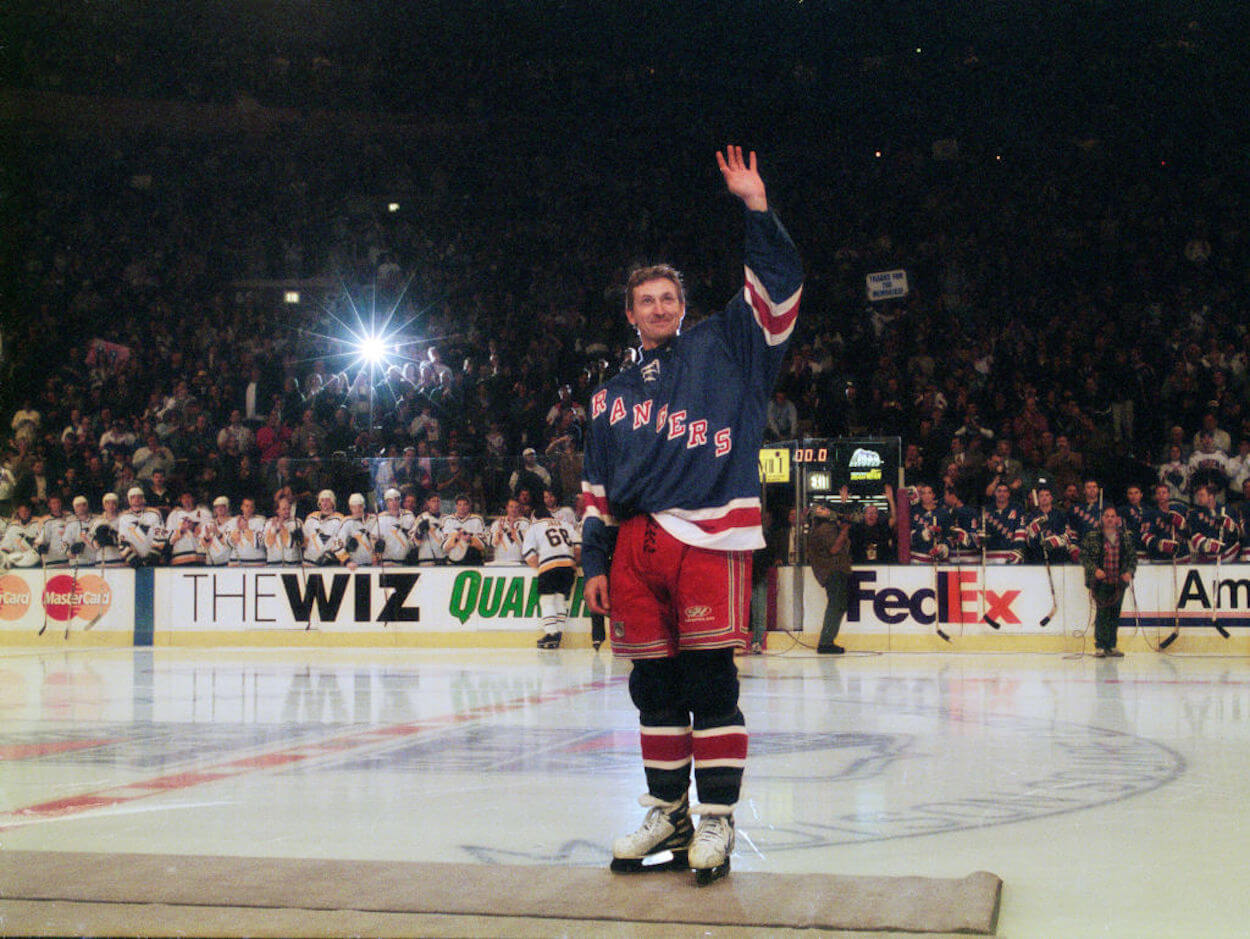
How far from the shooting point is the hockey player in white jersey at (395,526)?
56.2 feet

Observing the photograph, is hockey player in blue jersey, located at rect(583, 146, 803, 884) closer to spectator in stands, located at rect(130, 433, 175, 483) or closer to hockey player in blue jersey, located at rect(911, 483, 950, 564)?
hockey player in blue jersey, located at rect(911, 483, 950, 564)

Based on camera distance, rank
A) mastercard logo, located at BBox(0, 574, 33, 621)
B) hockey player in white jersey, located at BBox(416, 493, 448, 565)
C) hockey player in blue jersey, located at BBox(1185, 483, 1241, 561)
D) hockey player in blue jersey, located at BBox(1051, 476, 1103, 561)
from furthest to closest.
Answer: mastercard logo, located at BBox(0, 574, 33, 621) → hockey player in white jersey, located at BBox(416, 493, 448, 565) → hockey player in blue jersey, located at BBox(1185, 483, 1241, 561) → hockey player in blue jersey, located at BBox(1051, 476, 1103, 561)

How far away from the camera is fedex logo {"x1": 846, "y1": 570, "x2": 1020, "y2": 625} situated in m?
15.9

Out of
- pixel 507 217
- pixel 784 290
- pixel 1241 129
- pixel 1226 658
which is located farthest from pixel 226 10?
pixel 784 290

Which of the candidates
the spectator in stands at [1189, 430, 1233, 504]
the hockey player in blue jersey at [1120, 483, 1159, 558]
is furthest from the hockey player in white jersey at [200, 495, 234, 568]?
the spectator in stands at [1189, 430, 1233, 504]

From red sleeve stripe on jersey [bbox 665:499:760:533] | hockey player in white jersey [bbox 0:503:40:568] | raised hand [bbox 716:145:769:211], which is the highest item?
raised hand [bbox 716:145:769:211]

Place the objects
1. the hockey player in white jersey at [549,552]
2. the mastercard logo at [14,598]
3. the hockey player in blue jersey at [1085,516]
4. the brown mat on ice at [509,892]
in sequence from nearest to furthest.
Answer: the brown mat on ice at [509,892]
the hockey player in blue jersey at [1085,516]
the hockey player in white jersey at [549,552]
the mastercard logo at [14,598]

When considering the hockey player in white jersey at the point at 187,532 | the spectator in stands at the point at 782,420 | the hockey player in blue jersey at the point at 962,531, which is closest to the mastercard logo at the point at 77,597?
the hockey player in white jersey at the point at 187,532

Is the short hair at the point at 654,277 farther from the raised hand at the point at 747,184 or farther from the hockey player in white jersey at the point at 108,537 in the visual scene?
the hockey player in white jersey at the point at 108,537

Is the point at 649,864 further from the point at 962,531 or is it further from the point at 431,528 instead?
the point at 431,528

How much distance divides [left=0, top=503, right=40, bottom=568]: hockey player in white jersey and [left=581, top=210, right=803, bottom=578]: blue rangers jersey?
16.0 metres

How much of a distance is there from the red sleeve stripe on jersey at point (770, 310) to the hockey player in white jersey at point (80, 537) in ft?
52.1

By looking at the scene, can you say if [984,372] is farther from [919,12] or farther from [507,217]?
[507,217]

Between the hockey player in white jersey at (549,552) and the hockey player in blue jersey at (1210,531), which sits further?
the hockey player in white jersey at (549,552)
